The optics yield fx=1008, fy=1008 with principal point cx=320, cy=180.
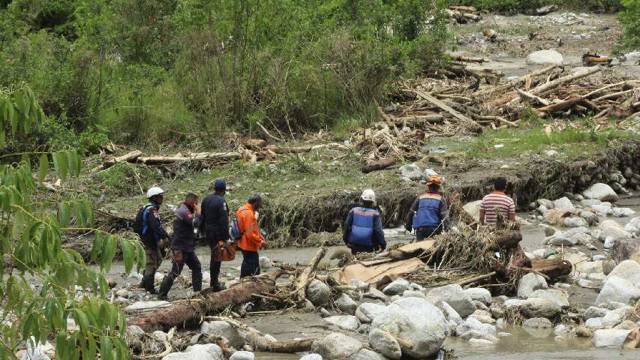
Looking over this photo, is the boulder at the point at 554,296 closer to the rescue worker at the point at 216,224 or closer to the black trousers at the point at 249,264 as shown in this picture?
the black trousers at the point at 249,264

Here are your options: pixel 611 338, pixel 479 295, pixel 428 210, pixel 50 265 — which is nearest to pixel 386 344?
pixel 611 338

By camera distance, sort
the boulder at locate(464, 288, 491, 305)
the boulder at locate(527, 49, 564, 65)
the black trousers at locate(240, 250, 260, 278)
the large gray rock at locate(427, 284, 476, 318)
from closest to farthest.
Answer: the large gray rock at locate(427, 284, 476, 318), the boulder at locate(464, 288, 491, 305), the black trousers at locate(240, 250, 260, 278), the boulder at locate(527, 49, 564, 65)

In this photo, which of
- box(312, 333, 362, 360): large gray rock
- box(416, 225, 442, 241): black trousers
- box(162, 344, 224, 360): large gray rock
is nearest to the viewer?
box(162, 344, 224, 360): large gray rock

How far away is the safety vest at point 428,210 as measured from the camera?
12.5 metres

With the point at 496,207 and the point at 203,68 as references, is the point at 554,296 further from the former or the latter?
the point at 203,68

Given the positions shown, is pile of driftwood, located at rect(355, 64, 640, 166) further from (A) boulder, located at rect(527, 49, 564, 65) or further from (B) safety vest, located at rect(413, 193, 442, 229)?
(B) safety vest, located at rect(413, 193, 442, 229)

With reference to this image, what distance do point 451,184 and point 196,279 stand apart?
23.1 ft

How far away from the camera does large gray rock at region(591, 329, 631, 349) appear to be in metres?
9.34

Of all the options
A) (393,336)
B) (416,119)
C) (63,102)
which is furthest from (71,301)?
(416,119)

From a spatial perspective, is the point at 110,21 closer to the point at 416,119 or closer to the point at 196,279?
the point at 416,119

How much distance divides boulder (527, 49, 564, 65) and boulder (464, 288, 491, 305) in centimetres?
2106

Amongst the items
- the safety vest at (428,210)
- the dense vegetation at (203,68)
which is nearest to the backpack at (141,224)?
the safety vest at (428,210)

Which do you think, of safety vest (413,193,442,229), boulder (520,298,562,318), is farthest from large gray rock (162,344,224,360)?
safety vest (413,193,442,229)

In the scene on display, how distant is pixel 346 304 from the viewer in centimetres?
1062
